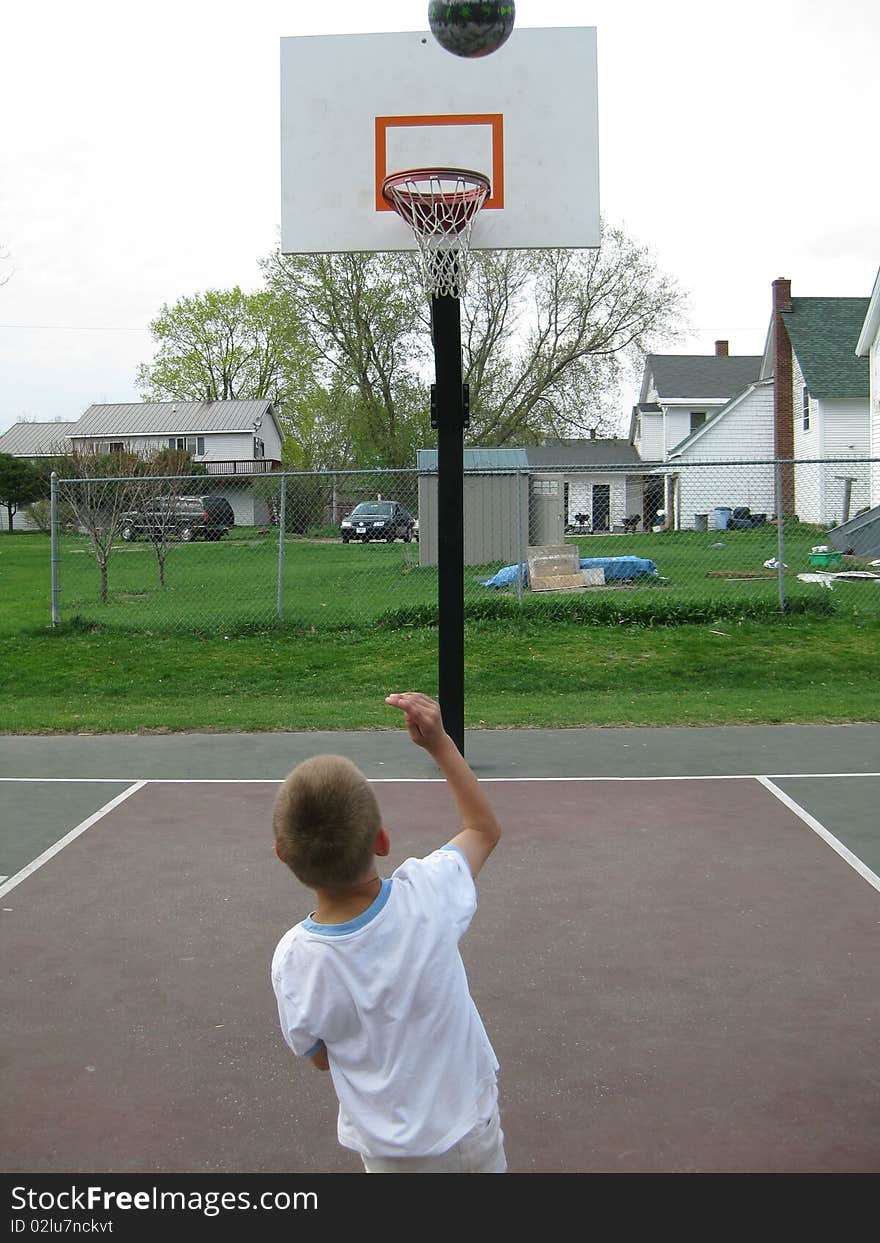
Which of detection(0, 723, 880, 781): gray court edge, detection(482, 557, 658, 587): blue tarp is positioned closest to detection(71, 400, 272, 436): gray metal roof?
detection(482, 557, 658, 587): blue tarp

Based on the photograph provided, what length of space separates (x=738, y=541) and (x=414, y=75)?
22.4 meters

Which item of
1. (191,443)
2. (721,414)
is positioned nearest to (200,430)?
(191,443)

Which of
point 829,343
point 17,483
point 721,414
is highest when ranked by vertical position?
point 829,343

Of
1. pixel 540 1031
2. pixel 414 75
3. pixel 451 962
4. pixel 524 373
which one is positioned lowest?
pixel 540 1031

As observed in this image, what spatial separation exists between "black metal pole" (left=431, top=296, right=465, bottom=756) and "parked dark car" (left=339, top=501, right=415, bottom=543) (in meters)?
19.6

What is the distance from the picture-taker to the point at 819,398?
37906mm

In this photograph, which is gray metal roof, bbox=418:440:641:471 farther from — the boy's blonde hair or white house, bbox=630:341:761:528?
the boy's blonde hair

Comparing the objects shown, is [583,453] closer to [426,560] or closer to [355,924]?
[426,560]

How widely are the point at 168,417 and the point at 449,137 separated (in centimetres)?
7023

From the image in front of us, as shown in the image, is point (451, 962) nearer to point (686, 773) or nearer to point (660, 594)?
point (686, 773)

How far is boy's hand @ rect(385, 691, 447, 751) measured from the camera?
8.37 ft

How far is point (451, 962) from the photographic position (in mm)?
2508
